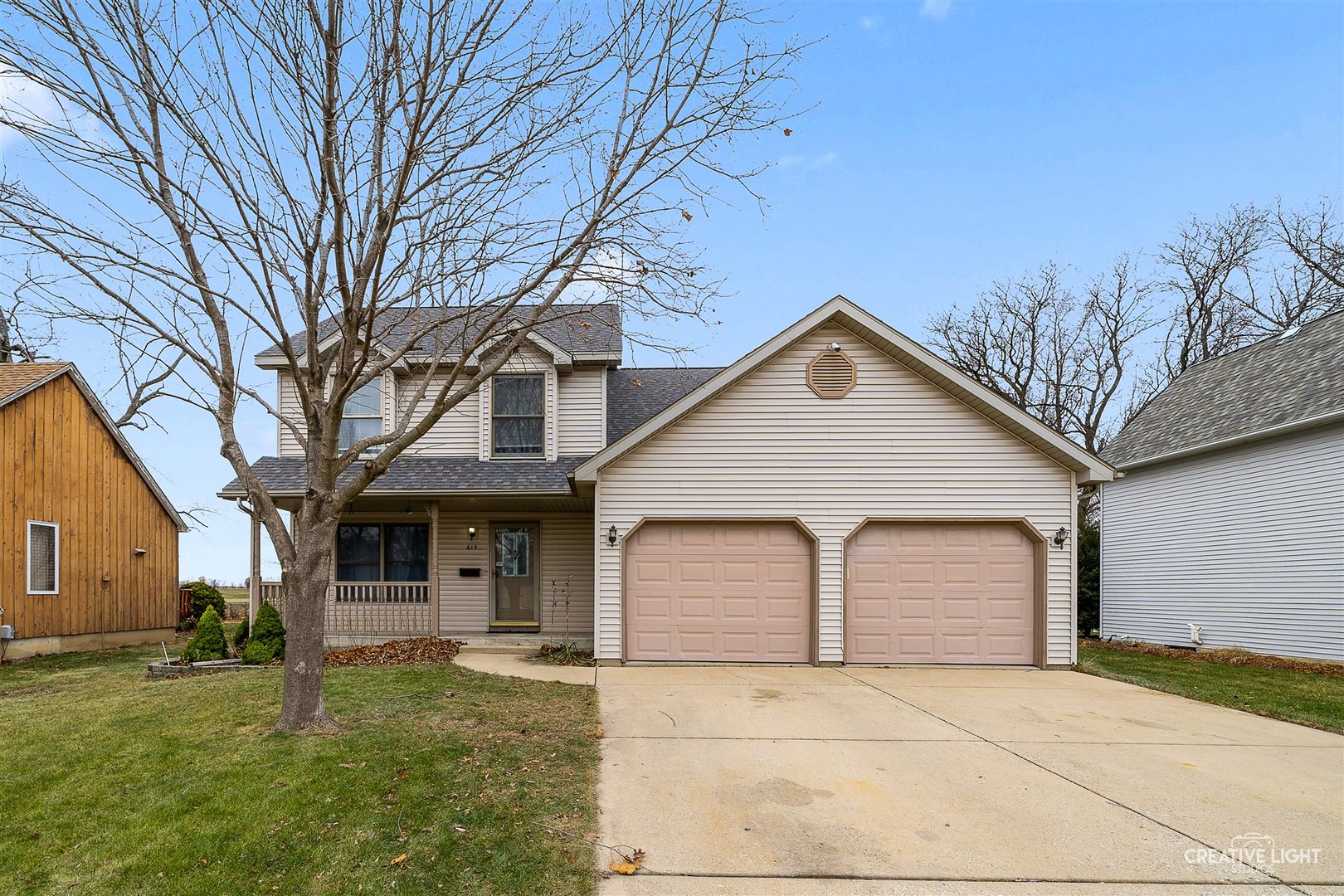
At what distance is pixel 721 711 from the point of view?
7703 millimetres

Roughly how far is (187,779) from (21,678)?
25.6 feet

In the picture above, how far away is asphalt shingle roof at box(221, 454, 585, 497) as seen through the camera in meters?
12.2

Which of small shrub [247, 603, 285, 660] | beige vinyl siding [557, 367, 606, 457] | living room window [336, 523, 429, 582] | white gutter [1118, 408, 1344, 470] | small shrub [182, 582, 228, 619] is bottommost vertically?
small shrub [182, 582, 228, 619]

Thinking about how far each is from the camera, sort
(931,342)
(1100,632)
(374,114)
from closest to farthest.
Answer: (374,114) < (1100,632) < (931,342)

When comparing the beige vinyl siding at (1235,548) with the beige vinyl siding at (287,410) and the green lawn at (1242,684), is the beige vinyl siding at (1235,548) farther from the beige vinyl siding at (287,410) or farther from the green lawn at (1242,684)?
the beige vinyl siding at (287,410)

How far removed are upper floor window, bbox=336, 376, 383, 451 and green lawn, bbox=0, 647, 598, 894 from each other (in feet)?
20.7

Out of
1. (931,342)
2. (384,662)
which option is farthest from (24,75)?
(931,342)

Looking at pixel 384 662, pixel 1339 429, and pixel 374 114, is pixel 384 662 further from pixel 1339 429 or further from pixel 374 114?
pixel 1339 429

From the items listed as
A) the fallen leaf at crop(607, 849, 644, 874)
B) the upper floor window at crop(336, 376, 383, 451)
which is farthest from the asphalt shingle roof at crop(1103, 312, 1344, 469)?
the upper floor window at crop(336, 376, 383, 451)

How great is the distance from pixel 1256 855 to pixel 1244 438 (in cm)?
1232

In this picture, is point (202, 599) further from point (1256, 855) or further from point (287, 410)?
point (1256, 855)

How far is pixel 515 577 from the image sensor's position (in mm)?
13906

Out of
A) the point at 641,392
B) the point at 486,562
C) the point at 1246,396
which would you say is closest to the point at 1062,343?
the point at 1246,396

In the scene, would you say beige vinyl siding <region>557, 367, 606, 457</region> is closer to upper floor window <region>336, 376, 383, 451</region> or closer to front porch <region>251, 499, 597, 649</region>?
front porch <region>251, 499, 597, 649</region>
